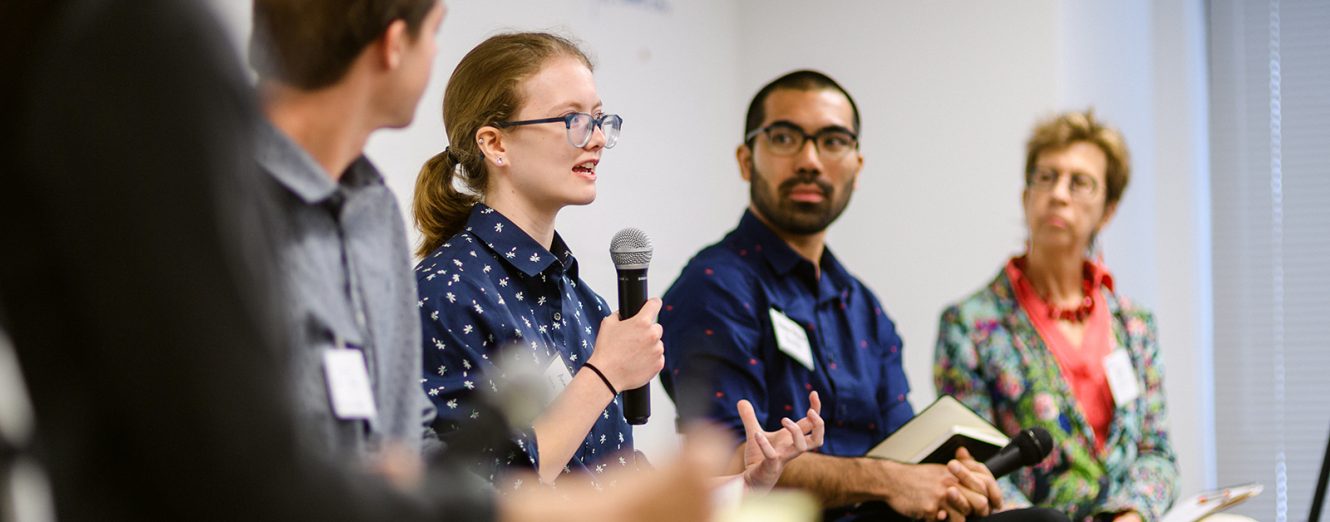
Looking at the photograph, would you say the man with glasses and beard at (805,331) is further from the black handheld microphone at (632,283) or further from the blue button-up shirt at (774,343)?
the black handheld microphone at (632,283)

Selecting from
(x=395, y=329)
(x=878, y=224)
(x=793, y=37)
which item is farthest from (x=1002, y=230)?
(x=395, y=329)

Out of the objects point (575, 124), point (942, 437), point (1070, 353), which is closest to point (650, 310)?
point (575, 124)

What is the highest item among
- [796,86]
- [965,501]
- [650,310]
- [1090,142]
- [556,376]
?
[796,86]

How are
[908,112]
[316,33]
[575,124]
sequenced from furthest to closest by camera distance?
[908,112] < [575,124] < [316,33]

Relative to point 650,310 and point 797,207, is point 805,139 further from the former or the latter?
point 650,310

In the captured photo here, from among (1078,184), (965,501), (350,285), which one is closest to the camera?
(350,285)

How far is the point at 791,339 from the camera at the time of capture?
2721 millimetres

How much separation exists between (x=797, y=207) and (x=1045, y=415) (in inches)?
33.5

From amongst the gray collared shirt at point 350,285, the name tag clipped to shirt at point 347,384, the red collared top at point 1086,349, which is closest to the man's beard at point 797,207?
the red collared top at point 1086,349

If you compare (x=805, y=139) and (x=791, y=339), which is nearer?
(x=791, y=339)

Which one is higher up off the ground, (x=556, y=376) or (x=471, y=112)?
(x=471, y=112)

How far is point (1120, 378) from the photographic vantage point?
326 centimetres

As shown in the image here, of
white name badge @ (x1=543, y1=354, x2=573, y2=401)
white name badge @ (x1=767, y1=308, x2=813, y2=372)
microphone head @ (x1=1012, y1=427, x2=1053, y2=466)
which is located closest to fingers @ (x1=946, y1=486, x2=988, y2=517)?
microphone head @ (x1=1012, y1=427, x2=1053, y2=466)

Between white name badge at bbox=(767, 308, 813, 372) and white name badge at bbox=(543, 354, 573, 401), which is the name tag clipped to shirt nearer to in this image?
white name badge at bbox=(543, 354, 573, 401)
